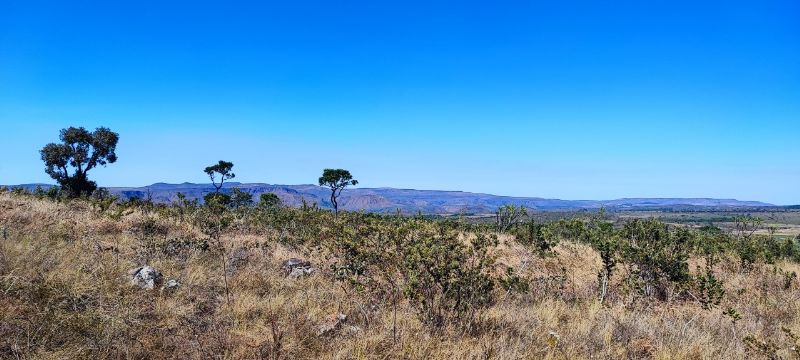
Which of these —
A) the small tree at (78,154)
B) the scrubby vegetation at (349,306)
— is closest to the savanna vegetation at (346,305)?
the scrubby vegetation at (349,306)

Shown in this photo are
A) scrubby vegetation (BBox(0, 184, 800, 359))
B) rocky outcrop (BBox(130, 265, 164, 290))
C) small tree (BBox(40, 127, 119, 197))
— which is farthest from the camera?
small tree (BBox(40, 127, 119, 197))

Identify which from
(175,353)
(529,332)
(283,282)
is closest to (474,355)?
(529,332)

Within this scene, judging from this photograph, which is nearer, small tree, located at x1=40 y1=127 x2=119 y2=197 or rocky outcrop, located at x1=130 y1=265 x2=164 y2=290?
rocky outcrop, located at x1=130 y1=265 x2=164 y2=290

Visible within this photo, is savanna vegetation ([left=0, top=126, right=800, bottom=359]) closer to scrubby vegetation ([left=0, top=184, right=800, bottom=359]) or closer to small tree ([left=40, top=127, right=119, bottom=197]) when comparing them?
scrubby vegetation ([left=0, top=184, right=800, bottom=359])

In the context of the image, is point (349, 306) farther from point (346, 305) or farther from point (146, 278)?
point (146, 278)

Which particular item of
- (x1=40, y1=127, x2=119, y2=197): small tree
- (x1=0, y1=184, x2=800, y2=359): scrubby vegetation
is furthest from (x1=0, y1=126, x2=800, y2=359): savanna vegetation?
(x1=40, y1=127, x2=119, y2=197): small tree

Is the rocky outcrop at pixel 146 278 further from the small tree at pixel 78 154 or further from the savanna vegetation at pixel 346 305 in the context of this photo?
the small tree at pixel 78 154

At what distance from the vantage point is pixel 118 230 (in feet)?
35.6

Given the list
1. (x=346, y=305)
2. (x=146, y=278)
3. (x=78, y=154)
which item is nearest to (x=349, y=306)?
(x=346, y=305)

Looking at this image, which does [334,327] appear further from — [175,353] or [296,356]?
[175,353]

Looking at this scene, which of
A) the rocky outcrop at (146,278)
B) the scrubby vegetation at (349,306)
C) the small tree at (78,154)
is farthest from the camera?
the small tree at (78,154)

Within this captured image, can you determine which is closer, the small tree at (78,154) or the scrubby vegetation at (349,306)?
the scrubby vegetation at (349,306)

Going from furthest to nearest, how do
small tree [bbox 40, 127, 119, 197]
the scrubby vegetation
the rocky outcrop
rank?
small tree [bbox 40, 127, 119, 197]
the rocky outcrop
the scrubby vegetation

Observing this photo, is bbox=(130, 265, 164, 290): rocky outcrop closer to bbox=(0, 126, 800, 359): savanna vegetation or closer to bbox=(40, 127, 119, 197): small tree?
bbox=(0, 126, 800, 359): savanna vegetation
